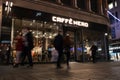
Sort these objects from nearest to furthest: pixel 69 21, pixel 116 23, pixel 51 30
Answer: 1. pixel 51 30
2. pixel 69 21
3. pixel 116 23

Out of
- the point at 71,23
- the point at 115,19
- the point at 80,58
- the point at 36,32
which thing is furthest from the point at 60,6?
the point at 115,19

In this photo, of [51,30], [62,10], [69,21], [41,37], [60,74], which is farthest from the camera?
[69,21]

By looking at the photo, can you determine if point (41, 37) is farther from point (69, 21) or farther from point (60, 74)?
point (60, 74)

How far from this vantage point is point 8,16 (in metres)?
16.3

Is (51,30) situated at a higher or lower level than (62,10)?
lower

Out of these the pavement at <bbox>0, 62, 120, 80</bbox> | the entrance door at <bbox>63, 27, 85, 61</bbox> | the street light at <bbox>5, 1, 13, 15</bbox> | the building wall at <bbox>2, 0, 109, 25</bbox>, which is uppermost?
the building wall at <bbox>2, 0, 109, 25</bbox>

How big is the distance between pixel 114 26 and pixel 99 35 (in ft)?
107

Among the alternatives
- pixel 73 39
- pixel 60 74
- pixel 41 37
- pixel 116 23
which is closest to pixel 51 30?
pixel 41 37

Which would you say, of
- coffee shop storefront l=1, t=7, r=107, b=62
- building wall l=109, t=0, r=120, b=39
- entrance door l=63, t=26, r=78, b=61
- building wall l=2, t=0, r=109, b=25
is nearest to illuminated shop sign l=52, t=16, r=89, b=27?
coffee shop storefront l=1, t=7, r=107, b=62

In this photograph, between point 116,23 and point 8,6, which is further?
point 116,23

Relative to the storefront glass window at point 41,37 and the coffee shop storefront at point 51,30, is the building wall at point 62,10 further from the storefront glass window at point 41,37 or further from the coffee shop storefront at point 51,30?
the storefront glass window at point 41,37

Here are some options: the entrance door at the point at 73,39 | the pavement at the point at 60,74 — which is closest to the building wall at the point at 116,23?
the entrance door at the point at 73,39

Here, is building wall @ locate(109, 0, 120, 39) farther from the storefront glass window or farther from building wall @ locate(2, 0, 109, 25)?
the storefront glass window

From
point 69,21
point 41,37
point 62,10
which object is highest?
point 62,10
